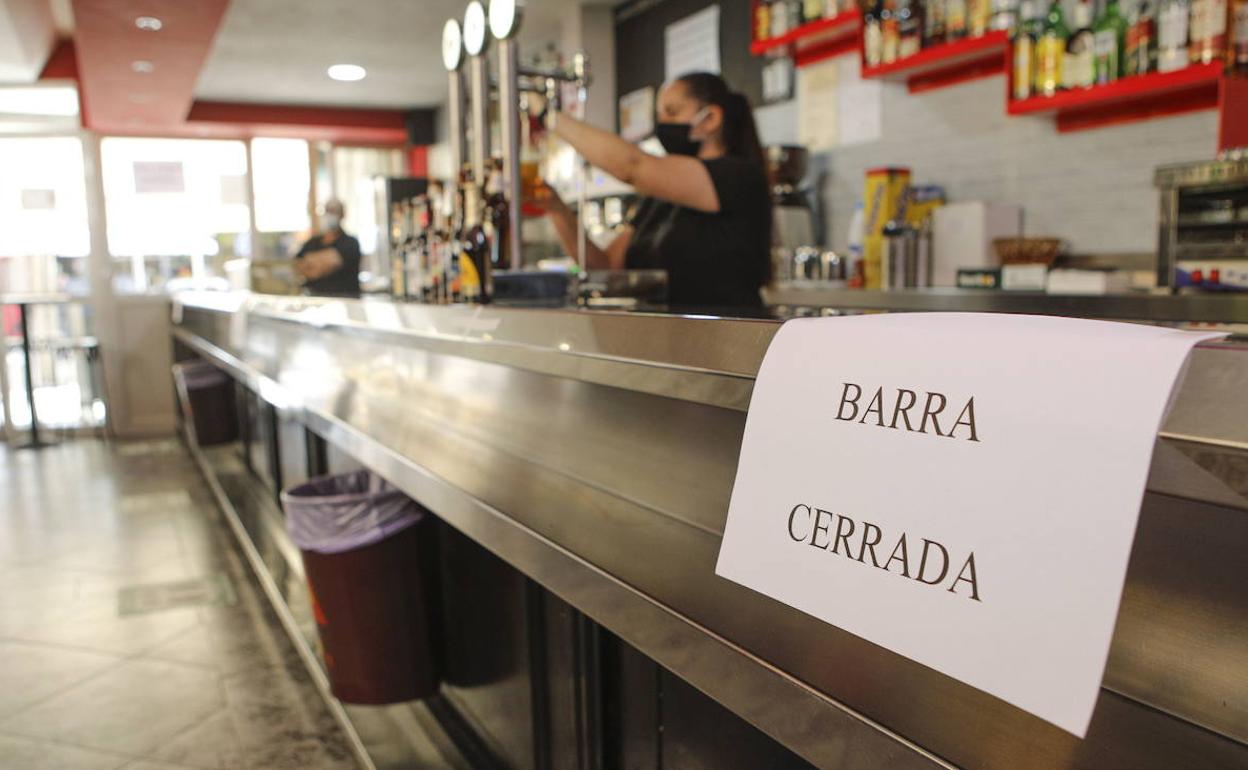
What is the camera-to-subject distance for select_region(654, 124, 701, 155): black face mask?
227 centimetres

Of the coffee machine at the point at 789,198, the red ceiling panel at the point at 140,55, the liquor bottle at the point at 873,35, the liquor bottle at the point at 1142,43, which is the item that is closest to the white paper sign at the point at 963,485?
the liquor bottle at the point at 1142,43

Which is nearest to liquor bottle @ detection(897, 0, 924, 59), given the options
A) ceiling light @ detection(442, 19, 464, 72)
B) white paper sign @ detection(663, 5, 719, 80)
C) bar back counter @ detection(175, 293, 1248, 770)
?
white paper sign @ detection(663, 5, 719, 80)

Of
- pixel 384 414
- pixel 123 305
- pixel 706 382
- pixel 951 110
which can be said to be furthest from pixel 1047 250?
pixel 123 305

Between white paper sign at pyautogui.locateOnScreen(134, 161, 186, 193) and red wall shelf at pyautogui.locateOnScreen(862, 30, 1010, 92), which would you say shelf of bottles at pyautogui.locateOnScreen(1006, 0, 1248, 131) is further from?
white paper sign at pyautogui.locateOnScreen(134, 161, 186, 193)

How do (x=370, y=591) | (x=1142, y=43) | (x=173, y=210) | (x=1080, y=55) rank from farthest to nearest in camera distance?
(x=173, y=210) → (x=1080, y=55) → (x=1142, y=43) → (x=370, y=591)

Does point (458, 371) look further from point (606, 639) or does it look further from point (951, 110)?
point (951, 110)

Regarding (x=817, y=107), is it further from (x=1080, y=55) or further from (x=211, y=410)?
(x=211, y=410)

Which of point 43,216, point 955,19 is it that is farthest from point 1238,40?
point 43,216

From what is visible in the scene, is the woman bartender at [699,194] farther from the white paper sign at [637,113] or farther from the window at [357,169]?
the window at [357,169]

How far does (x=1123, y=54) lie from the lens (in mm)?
2910

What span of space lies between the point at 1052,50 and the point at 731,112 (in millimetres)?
1347

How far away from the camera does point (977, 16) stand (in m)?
3.32

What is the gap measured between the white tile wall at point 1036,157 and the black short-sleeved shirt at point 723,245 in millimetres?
1569

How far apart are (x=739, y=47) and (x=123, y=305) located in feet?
18.7
